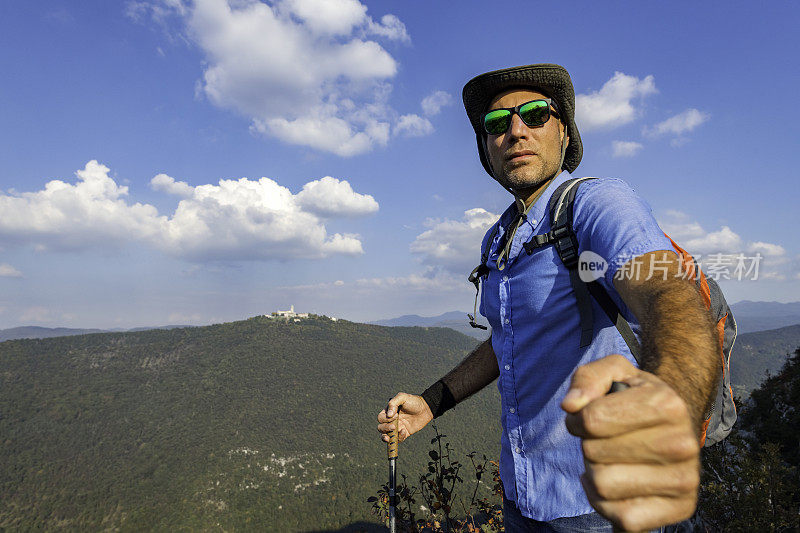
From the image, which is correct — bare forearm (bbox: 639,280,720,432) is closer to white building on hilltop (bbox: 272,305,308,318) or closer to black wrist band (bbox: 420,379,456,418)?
black wrist band (bbox: 420,379,456,418)

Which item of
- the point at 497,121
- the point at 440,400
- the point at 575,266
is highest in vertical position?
the point at 497,121

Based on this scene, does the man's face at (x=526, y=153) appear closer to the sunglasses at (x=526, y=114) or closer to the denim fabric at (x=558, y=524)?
the sunglasses at (x=526, y=114)

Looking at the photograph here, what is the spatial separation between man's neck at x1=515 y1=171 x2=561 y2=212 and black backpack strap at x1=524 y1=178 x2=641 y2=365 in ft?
1.22

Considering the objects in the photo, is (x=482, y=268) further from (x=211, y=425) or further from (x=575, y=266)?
(x=211, y=425)

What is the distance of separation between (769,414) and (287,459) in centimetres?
8331

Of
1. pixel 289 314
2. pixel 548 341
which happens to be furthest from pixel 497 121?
pixel 289 314

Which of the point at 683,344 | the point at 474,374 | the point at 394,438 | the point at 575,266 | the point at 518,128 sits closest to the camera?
the point at 683,344

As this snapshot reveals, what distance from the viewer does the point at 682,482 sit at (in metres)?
0.62

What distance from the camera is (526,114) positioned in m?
2.33

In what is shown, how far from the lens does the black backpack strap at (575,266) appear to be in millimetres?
1493

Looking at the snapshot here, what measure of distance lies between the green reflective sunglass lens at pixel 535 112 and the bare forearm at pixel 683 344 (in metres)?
1.48

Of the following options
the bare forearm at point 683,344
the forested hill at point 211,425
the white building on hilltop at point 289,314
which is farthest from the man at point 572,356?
the white building on hilltop at point 289,314

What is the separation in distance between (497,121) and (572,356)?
1504 millimetres

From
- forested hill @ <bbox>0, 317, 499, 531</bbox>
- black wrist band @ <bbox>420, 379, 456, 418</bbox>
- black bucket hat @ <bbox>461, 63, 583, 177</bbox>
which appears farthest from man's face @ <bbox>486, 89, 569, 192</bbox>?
forested hill @ <bbox>0, 317, 499, 531</bbox>
